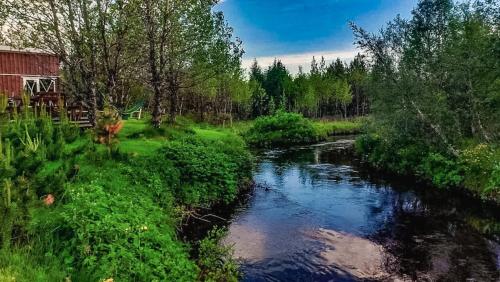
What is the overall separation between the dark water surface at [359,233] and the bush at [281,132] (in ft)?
79.0

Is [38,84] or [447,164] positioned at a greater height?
[38,84]

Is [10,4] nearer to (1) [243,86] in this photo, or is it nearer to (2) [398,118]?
(2) [398,118]

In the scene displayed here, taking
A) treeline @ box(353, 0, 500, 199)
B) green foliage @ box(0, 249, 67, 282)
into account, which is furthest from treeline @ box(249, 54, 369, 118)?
green foliage @ box(0, 249, 67, 282)

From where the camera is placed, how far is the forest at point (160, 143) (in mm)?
9078

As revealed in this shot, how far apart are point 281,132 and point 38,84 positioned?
29.9 m

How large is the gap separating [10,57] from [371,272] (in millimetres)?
31378

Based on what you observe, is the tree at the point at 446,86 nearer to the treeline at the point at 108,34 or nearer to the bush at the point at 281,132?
the treeline at the point at 108,34

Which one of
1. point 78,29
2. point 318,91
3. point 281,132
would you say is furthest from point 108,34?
point 318,91

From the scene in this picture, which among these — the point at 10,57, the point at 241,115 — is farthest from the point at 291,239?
the point at 241,115

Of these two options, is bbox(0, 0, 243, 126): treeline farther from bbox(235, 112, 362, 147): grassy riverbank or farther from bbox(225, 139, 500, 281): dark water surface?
bbox(235, 112, 362, 147): grassy riverbank

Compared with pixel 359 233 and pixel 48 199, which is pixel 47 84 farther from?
pixel 359 233

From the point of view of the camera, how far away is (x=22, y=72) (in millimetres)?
32031

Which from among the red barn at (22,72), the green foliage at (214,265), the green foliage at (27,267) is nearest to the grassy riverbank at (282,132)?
the red barn at (22,72)

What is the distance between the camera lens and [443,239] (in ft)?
49.5
